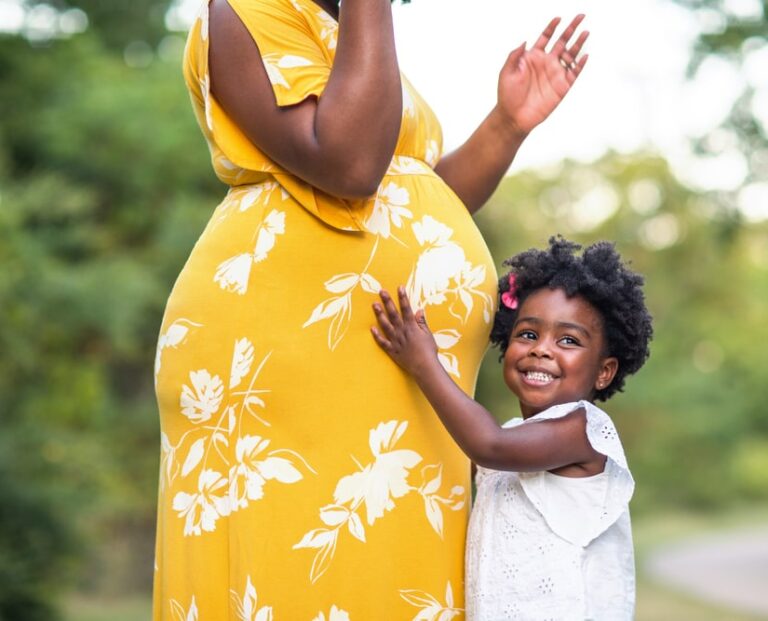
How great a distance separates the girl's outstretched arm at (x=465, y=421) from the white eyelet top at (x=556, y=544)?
0.14 feet

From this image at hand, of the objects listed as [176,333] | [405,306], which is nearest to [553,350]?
[405,306]

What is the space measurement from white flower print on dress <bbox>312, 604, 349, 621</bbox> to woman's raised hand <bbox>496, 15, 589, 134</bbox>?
113 cm

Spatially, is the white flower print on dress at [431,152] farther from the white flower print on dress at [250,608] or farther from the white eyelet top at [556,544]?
the white flower print on dress at [250,608]

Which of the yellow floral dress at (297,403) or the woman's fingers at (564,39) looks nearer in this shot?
the yellow floral dress at (297,403)

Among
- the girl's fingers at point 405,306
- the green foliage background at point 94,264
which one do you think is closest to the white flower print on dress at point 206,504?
the girl's fingers at point 405,306

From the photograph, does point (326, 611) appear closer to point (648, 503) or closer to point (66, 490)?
point (66, 490)

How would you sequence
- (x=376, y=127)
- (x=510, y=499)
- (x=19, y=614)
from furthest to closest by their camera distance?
(x=19, y=614)
(x=510, y=499)
(x=376, y=127)

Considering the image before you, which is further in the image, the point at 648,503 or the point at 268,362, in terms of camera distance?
the point at 648,503

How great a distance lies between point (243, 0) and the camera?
201cm

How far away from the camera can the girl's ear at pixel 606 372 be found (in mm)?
2338

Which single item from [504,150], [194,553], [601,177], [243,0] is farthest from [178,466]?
[601,177]

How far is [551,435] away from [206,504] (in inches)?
24.8

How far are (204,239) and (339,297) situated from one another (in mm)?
281

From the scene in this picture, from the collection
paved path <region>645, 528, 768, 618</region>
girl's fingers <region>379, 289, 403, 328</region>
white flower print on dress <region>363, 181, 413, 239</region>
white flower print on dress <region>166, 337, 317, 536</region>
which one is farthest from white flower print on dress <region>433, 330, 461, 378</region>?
paved path <region>645, 528, 768, 618</region>
